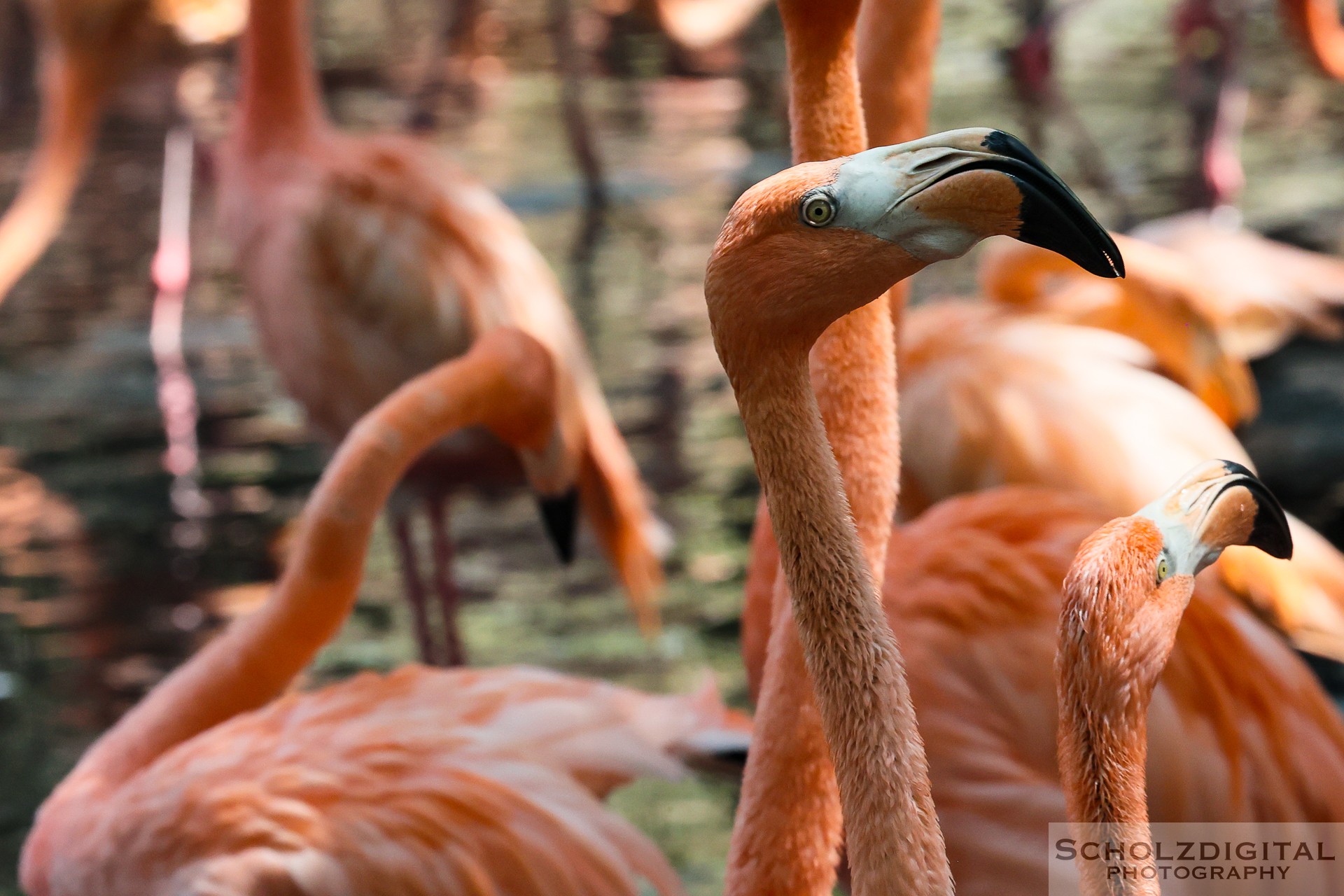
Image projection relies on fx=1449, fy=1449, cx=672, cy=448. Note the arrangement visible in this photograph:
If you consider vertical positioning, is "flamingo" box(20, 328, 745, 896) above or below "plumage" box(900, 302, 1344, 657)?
below

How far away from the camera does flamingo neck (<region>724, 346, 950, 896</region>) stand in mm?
1125

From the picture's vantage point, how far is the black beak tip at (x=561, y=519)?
9.25 feet

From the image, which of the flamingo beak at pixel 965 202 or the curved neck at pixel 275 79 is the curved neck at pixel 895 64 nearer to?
the flamingo beak at pixel 965 202

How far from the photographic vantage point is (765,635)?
79.4 inches

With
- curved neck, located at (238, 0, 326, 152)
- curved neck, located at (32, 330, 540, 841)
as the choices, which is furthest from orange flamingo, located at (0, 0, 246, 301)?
curved neck, located at (32, 330, 540, 841)

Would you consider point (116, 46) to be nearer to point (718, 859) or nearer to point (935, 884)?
point (718, 859)

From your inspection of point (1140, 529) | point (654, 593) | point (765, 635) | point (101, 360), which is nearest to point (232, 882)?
point (765, 635)

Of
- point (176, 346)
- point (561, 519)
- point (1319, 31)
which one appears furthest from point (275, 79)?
point (1319, 31)

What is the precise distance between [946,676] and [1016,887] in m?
0.28

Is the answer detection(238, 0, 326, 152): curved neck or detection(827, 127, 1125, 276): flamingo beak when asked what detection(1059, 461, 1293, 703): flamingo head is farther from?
detection(238, 0, 326, 152): curved neck

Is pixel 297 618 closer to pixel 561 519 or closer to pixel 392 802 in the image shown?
pixel 392 802

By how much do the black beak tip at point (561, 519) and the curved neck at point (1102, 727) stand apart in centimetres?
168

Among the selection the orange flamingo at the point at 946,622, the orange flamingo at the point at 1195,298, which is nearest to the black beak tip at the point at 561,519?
the orange flamingo at the point at 946,622

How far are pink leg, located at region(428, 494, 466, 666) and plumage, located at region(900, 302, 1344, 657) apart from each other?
107 centimetres
